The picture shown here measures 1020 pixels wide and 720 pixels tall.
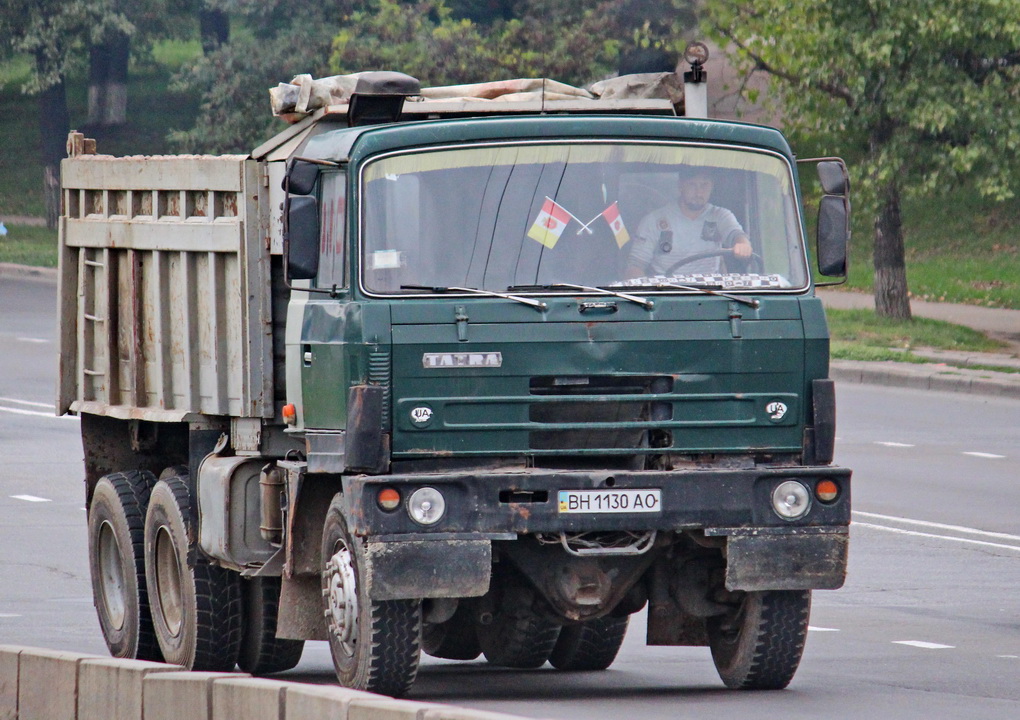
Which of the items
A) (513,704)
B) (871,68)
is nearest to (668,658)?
(513,704)

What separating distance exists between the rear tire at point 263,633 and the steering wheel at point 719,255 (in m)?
2.87

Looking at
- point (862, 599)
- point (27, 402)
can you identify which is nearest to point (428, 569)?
point (862, 599)

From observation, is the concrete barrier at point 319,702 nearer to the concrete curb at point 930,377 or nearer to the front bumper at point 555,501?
the front bumper at point 555,501

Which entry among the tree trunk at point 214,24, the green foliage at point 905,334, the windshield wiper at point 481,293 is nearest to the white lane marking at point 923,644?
the windshield wiper at point 481,293

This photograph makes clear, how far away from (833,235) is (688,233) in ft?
2.25

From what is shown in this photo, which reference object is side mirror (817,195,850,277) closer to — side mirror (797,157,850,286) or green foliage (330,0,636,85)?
side mirror (797,157,850,286)

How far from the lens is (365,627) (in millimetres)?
8203

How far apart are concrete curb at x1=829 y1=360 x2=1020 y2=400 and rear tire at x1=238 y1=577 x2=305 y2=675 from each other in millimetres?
15361

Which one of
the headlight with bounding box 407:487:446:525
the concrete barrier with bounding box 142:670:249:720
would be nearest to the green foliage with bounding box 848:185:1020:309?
the headlight with bounding box 407:487:446:525

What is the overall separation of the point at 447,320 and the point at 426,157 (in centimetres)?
73

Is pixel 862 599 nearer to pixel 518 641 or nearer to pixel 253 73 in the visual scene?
pixel 518 641

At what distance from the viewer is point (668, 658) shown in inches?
431

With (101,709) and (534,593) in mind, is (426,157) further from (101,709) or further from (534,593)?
(101,709)

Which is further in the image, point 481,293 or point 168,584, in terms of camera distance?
point 168,584
